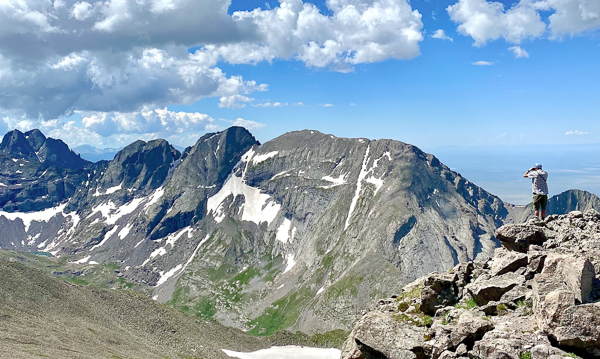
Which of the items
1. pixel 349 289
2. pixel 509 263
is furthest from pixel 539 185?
pixel 349 289

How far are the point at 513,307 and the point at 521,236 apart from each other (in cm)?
1004

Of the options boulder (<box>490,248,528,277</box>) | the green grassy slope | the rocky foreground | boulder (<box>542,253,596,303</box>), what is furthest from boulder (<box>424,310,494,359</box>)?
the green grassy slope

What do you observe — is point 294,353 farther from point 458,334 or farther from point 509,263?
point 458,334

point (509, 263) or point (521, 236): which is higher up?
point (521, 236)

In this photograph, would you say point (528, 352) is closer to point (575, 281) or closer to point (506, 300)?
point (575, 281)

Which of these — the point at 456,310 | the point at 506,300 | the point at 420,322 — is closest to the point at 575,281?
the point at 506,300

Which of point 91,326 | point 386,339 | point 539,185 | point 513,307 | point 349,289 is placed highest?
point 539,185

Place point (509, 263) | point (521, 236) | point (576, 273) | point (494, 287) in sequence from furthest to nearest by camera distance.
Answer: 1. point (521, 236)
2. point (509, 263)
3. point (494, 287)
4. point (576, 273)

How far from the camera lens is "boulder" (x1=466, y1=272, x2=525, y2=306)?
23.4 m

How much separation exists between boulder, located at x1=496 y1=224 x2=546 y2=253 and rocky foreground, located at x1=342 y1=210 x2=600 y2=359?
70 mm

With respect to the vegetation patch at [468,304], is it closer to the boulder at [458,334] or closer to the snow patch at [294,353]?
the boulder at [458,334]

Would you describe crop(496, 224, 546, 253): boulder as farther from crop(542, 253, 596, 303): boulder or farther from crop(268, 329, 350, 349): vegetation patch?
crop(268, 329, 350, 349): vegetation patch

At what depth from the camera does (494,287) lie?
23766 millimetres

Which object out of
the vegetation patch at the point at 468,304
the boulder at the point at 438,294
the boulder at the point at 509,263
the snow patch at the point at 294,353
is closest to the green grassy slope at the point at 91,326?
the snow patch at the point at 294,353
